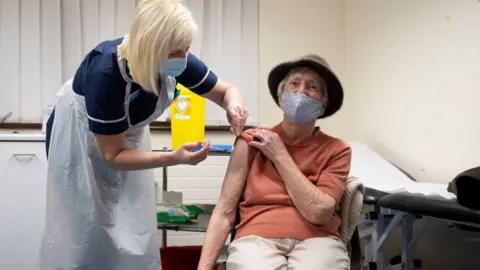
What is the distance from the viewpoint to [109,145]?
4.84 ft

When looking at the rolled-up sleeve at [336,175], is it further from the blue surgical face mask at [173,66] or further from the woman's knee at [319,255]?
the blue surgical face mask at [173,66]

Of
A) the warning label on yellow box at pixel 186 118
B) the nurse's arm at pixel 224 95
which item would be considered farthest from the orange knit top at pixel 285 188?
the warning label on yellow box at pixel 186 118

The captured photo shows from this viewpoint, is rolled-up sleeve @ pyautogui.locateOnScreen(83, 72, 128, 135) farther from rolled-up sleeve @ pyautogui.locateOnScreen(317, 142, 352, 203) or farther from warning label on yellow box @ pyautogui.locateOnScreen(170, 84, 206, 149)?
warning label on yellow box @ pyautogui.locateOnScreen(170, 84, 206, 149)

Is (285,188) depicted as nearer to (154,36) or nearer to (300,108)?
(300,108)

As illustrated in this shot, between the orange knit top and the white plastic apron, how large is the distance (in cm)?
37

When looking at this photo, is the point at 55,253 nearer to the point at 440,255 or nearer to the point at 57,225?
the point at 57,225

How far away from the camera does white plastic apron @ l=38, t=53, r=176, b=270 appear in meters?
1.60

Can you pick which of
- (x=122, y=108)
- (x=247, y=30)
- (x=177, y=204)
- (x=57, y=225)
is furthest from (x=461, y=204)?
(x=247, y=30)

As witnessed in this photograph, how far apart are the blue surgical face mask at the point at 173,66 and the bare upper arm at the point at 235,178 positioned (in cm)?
37

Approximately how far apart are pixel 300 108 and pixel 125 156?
59cm

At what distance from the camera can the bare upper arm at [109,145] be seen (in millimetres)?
1461

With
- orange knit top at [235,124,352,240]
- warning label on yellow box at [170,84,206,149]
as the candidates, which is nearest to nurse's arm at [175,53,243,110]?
orange knit top at [235,124,352,240]

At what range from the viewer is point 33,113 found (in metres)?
3.04

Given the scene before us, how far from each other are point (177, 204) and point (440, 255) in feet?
4.52
